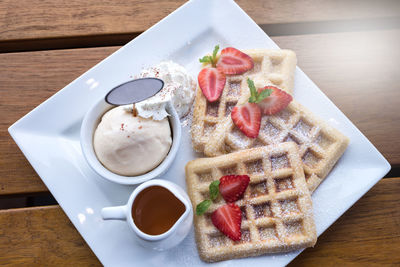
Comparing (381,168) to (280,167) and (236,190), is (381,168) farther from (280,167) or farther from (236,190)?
(236,190)

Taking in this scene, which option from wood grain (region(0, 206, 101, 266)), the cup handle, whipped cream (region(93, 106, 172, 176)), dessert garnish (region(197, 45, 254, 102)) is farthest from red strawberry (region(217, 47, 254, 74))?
wood grain (region(0, 206, 101, 266))

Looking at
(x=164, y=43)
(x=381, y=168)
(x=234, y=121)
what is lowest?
(x=381, y=168)

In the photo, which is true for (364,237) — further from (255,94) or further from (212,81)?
(212,81)

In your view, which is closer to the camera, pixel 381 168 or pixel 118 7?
pixel 381 168

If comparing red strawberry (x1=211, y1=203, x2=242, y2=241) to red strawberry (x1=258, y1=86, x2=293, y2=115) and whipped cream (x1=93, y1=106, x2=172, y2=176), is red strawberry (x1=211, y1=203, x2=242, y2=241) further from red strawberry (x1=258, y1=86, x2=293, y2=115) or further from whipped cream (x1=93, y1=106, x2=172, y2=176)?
red strawberry (x1=258, y1=86, x2=293, y2=115)

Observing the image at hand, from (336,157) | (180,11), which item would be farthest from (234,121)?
(180,11)

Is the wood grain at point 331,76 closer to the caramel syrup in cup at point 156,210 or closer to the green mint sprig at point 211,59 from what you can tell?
the green mint sprig at point 211,59

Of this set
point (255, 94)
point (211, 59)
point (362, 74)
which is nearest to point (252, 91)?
point (255, 94)
